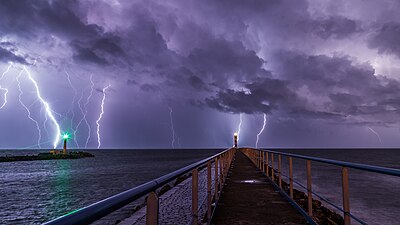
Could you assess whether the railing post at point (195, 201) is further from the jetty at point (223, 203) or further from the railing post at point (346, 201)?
the railing post at point (346, 201)

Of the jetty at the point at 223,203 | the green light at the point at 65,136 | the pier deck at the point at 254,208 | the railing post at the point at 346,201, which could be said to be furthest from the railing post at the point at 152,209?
the green light at the point at 65,136

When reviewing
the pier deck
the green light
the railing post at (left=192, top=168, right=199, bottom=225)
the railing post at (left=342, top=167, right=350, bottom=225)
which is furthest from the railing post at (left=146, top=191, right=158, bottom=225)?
the green light

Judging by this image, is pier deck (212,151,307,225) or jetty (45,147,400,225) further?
pier deck (212,151,307,225)

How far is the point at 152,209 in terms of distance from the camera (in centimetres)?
162

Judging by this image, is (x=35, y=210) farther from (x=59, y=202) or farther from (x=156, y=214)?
(x=156, y=214)

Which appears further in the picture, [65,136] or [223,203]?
[65,136]

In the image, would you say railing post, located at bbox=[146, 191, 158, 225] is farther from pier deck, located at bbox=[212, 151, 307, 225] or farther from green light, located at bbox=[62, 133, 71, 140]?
green light, located at bbox=[62, 133, 71, 140]

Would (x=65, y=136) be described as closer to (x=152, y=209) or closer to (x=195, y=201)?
(x=195, y=201)

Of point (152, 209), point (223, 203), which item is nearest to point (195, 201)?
point (152, 209)

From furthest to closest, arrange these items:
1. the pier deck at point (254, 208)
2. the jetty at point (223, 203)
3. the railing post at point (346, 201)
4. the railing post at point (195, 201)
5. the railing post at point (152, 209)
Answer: the pier deck at point (254, 208), the railing post at point (346, 201), the railing post at point (195, 201), the railing post at point (152, 209), the jetty at point (223, 203)

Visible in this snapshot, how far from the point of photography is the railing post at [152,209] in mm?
1587

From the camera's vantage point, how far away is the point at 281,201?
268 inches

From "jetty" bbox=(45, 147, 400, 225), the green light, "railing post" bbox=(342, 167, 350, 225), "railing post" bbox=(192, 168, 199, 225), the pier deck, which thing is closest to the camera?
"jetty" bbox=(45, 147, 400, 225)

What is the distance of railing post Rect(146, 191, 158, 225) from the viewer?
159 centimetres
